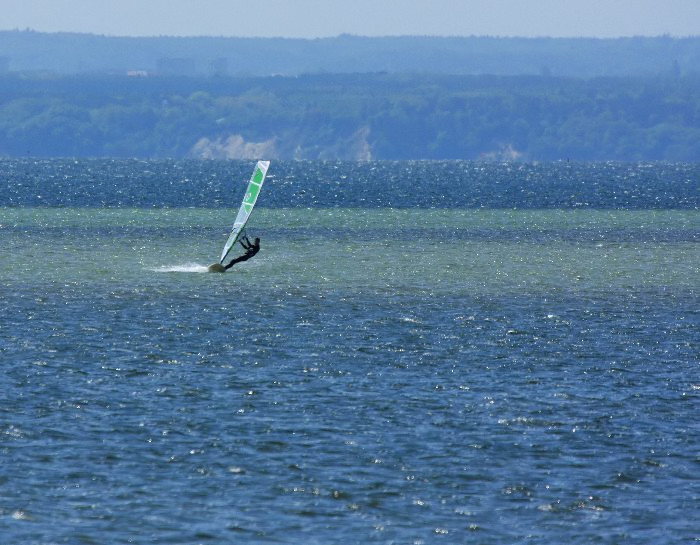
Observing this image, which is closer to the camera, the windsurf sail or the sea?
the sea

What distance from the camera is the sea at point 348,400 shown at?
2605 cm

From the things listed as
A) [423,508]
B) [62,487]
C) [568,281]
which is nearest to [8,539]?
[62,487]

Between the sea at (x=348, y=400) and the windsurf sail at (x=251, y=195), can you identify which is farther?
the windsurf sail at (x=251, y=195)

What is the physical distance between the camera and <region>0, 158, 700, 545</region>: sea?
2605cm

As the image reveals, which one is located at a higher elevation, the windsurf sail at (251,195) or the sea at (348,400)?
the windsurf sail at (251,195)

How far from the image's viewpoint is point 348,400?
35.8 metres

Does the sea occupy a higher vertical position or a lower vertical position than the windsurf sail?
lower

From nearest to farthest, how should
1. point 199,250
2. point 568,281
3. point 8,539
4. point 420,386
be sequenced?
1. point 8,539
2. point 420,386
3. point 568,281
4. point 199,250

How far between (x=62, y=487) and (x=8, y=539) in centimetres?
304

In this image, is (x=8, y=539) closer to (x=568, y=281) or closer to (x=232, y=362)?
(x=232, y=362)

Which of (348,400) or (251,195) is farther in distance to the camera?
(251,195)

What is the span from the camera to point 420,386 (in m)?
37.9

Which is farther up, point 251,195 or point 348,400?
point 251,195

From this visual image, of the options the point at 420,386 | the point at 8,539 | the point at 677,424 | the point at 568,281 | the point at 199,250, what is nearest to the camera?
the point at 8,539
